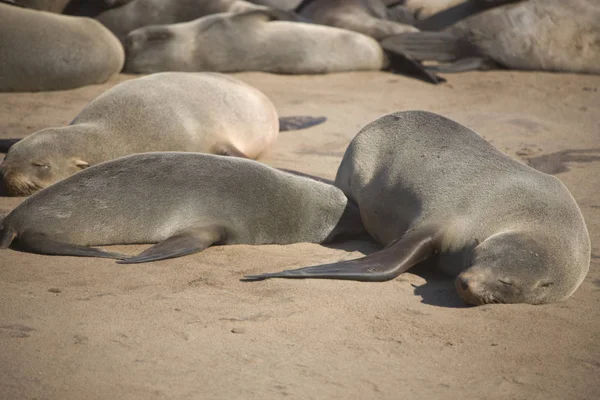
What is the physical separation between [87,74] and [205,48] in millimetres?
1388

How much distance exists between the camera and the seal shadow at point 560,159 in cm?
630

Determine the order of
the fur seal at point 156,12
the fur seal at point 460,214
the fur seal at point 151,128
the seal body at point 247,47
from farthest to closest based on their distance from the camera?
1. the fur seal at point 156,12
2. the seal body at point 247,47
3. the fur seal at point 151,128
4. the fur seal at point 460,214

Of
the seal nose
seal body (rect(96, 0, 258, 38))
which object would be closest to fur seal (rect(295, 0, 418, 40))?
seal body (rect(96, 0, 258, 38))

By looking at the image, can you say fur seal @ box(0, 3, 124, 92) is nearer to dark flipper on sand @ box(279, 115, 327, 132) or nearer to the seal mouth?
dark flipper on sand @ box(279, 115, 327, 132)

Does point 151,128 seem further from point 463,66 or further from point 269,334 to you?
point 463,66

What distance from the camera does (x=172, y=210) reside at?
452cm

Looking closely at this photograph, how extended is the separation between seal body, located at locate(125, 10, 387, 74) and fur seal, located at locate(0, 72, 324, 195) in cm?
262

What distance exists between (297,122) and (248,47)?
2.37 m

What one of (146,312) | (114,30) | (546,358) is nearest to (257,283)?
(146,312)

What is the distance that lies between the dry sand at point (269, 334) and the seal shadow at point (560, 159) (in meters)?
1.35

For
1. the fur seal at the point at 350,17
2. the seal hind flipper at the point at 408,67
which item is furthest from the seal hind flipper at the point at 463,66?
the fur seal at the point at 350,17

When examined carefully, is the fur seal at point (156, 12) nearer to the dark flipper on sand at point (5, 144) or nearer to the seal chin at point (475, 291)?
the dark flipper on sand at point (5, 144)

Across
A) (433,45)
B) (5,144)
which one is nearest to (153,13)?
(433,45)

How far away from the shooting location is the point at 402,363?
3.14 metres
